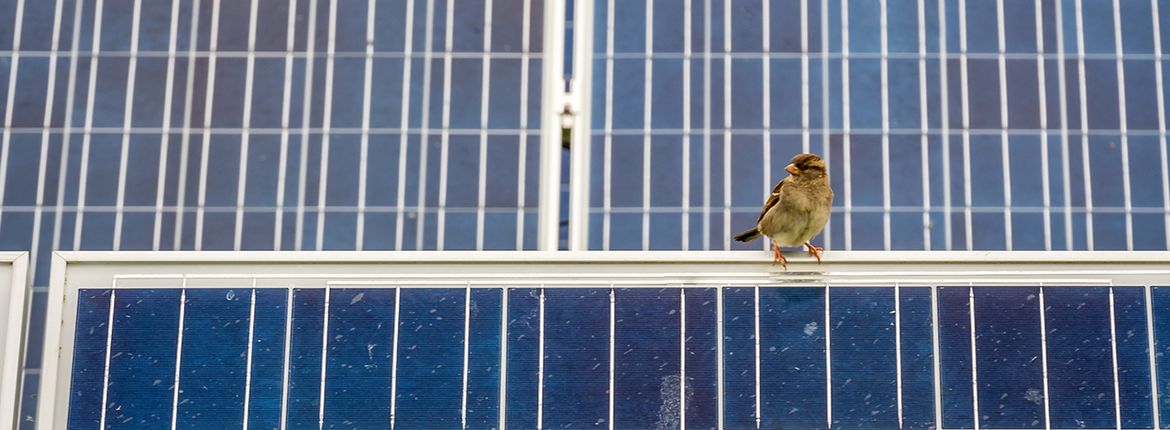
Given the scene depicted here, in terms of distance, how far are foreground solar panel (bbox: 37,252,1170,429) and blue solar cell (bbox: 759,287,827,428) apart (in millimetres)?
16

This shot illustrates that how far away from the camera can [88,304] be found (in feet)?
43.8

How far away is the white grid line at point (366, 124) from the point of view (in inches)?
810

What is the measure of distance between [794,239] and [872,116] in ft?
22.2

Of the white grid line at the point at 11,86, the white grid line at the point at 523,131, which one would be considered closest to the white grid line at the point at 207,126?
the white grid line at the point at 11,86

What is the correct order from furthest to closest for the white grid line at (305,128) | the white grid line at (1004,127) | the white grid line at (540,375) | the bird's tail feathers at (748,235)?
the white grid line at (1004,127) → the white grid line at (305,128) → the bird's tail feathers at (748,235) → the white grid line at (540,375)

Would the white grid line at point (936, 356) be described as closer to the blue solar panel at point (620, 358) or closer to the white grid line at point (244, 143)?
the blue solar panel at point (620, 358)

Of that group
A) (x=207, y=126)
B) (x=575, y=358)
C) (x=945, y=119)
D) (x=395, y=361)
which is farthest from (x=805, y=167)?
(x=207, y=126)

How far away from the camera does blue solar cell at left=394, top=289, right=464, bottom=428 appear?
42.7ft

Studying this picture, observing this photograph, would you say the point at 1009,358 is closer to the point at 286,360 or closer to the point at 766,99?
the point at 286,360

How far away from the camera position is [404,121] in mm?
20844

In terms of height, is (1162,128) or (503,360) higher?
(1162,128)

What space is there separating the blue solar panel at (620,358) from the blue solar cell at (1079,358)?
0.05ft

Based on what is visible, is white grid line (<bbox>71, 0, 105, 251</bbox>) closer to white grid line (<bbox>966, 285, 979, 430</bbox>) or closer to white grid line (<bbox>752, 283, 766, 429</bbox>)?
white grid line (<bbox>752, 283, 766, 429</bbox>)

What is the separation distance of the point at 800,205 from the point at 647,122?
6.65 m
